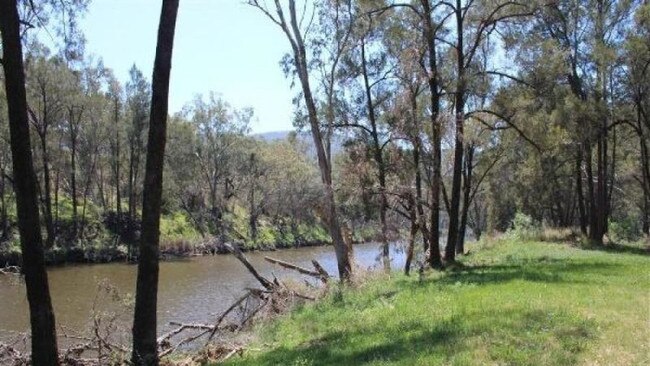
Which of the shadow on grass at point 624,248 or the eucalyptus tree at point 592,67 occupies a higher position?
the eucalyptus tree at point 592,67

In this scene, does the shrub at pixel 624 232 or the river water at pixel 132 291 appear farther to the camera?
the shrub at pixel 624 232

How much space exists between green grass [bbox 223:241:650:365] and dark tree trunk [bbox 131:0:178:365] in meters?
1.70

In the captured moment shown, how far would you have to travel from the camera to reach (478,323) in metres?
8.94

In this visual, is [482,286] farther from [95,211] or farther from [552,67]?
[95,211]

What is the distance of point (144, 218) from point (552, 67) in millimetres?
15629

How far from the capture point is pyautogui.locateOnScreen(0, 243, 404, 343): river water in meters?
21.2

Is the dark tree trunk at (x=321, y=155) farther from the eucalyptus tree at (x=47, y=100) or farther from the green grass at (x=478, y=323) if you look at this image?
the eucalyptus tree at (x=47, y=100)

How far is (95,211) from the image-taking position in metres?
59.6

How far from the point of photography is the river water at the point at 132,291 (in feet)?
69.6

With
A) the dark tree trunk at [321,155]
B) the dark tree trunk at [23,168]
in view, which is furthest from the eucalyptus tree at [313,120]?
the dark tree trunk at [23,168]

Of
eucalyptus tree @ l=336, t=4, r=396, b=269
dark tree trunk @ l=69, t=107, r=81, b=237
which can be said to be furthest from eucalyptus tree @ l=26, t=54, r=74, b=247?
eucalyptus tree @ l=336, t=4, r=396, b=269

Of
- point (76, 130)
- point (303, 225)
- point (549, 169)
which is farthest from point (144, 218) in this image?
point (303, 225)

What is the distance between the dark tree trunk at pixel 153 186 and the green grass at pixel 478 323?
1.70 metres

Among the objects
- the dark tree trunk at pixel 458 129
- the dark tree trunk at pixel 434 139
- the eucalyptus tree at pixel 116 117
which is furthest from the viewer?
the eucalyptus tree at pixel 116 117
